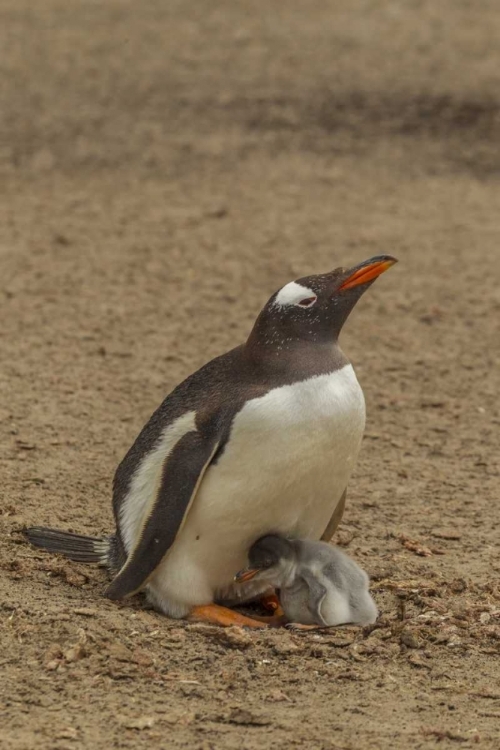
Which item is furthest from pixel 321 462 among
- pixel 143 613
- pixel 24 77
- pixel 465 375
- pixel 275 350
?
pixel 24 77

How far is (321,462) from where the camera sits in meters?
4.43

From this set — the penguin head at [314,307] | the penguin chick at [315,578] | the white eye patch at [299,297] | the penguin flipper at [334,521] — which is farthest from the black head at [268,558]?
the white eye patch at [299,297]

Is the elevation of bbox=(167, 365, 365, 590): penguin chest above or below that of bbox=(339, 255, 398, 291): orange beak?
below

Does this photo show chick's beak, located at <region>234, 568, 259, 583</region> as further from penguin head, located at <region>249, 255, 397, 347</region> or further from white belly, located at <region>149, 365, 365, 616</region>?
penguin head, located at <region>249, 255, 397, 347</region>

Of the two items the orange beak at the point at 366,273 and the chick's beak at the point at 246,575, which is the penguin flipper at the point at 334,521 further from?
the orange beak at the point at 366,273

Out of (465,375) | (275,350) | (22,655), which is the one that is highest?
(275,350)

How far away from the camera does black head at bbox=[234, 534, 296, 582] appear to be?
450cm

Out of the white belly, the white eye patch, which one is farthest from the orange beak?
the white belly

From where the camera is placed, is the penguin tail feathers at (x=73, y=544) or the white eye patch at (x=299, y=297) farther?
the penguin tail feathers at (x=73, y=544)

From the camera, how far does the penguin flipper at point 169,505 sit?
4.43 m

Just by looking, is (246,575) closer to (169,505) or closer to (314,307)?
(169,505)

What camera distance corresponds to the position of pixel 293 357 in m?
4.54

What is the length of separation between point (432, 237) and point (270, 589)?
5.74 m

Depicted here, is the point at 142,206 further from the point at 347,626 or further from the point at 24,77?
the point at 347,626
